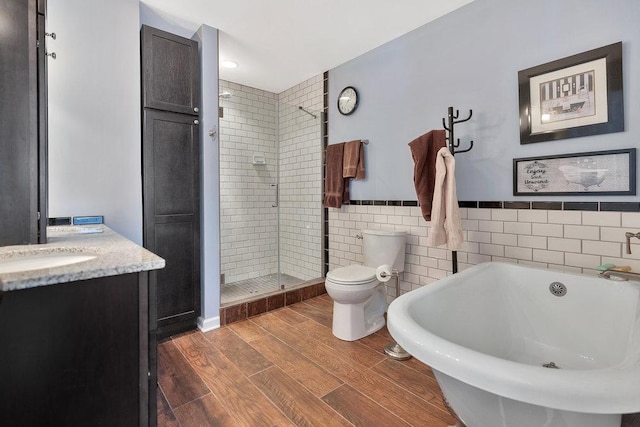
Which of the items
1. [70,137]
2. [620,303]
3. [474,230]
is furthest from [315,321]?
[70,137]

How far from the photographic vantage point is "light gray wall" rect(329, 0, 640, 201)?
170cm

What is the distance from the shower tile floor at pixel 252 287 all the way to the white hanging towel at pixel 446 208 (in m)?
1.80

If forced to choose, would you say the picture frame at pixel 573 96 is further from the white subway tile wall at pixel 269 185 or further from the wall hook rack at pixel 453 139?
the white subway tile wall at pixel 269 185

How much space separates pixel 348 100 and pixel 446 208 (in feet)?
5.62

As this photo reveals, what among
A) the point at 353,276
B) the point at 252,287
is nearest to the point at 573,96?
the point at 353,276

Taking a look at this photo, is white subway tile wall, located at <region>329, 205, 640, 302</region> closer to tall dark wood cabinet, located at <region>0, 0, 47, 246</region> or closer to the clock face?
the clock face

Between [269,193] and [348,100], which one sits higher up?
[348,100]

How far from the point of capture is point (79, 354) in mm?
824

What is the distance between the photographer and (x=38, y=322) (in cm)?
77

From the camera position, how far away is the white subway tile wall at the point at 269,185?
3.49 m

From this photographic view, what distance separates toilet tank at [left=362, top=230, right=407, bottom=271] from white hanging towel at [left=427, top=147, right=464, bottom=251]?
0.52 m

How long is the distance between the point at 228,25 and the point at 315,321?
8.81ft

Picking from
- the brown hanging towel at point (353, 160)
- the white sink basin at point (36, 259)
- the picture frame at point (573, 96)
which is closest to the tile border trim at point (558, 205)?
the picture frame at point (573, 96)

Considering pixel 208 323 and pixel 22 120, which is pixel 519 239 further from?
pixel 22 120
